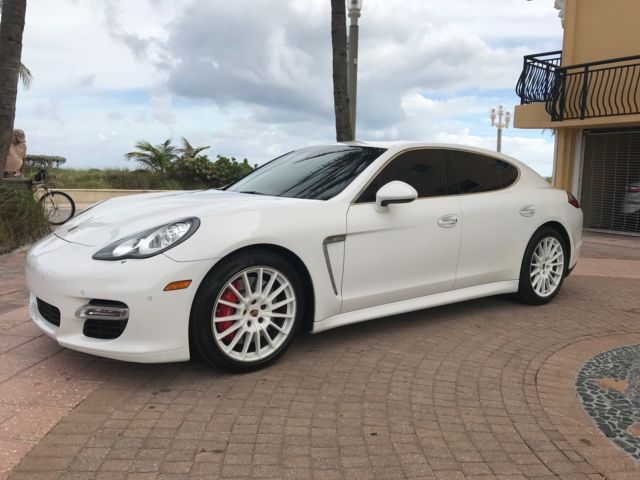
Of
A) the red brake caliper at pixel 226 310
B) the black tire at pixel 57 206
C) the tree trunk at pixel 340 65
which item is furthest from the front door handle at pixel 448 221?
the black tire at pixel 57 206

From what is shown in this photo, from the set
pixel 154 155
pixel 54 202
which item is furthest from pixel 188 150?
pixel 54 202

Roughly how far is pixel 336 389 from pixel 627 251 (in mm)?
8176

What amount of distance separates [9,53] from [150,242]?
6535 mm

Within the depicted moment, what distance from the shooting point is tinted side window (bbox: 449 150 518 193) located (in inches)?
188

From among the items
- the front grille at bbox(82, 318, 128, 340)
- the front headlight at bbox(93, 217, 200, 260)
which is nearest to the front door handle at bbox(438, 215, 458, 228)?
the front headlight at bbox(93, 217, 200, 260)

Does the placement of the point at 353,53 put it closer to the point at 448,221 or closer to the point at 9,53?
the point at 9,53

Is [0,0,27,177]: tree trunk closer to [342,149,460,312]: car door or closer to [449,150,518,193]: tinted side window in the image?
[342,149,460,312]: car door

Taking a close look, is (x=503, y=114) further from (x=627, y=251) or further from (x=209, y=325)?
(x=209, y=325)

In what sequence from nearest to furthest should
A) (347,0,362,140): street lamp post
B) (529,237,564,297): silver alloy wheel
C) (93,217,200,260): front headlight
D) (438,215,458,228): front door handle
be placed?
1. (93,217,200,260): front headlight
2. (438,215,458,228): front door handle
3. (529,237,564,297): silver alloy wheel
4. (347,0,362,140): street lamp post

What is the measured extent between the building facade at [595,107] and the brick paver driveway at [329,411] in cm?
877

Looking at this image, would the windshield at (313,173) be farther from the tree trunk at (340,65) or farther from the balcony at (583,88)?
the balcony at (583,88)

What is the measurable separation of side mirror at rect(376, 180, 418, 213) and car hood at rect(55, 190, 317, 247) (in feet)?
1.80

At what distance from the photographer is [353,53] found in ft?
35.8

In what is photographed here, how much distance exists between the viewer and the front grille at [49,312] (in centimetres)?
340
